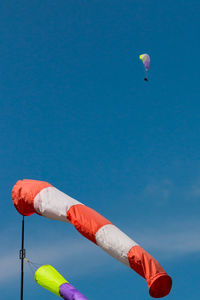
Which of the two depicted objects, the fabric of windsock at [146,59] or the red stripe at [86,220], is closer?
the red stripe at [86,220]

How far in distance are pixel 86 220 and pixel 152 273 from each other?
3.85 m

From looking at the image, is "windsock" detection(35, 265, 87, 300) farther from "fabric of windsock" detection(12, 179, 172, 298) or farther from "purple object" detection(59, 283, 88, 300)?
"fabric of windsock" detection(12, 179, 172, 298)

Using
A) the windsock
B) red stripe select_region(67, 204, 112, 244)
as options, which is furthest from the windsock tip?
the windsock

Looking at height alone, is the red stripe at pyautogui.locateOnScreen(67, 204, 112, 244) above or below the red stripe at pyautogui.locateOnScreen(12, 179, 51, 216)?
below

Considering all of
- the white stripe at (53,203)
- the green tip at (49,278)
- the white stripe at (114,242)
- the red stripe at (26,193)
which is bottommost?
the white stripe at (114,242)

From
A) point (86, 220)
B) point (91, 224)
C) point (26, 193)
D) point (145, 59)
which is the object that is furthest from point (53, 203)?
point (145, 59)

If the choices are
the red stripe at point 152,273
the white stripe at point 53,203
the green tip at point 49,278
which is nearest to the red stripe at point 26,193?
the white stripe at point 53,203

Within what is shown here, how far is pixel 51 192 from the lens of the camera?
804 inches

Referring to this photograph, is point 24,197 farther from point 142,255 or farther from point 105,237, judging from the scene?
point 142,255

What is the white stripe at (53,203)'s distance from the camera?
19.5 metres

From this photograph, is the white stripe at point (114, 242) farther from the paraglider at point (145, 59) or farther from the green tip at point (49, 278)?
the paraglider at point (145, 59)

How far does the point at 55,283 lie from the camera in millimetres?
22359

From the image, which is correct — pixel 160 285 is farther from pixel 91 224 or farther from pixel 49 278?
pixel 49 278

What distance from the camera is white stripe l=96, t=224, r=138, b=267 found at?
16683mm
